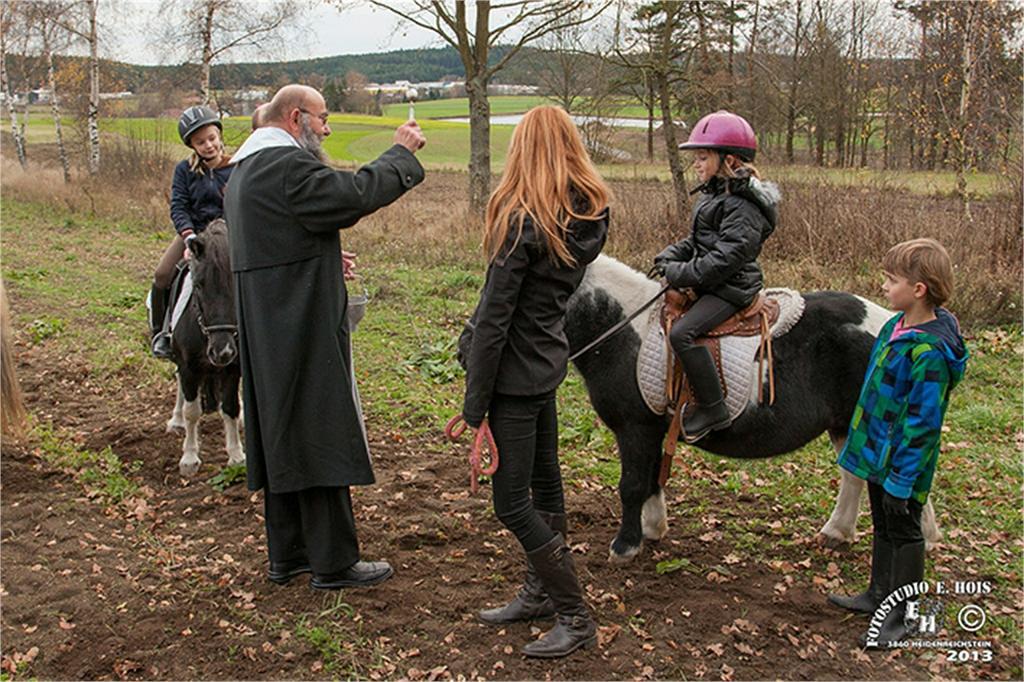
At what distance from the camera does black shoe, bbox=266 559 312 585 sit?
455 cm

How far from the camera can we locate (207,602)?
4391 millimetres

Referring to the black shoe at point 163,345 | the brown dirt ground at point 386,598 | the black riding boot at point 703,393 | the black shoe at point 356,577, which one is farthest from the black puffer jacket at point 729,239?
the black shoe at point 163,345

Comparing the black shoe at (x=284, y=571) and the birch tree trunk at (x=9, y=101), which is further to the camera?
the birch tree trunk at (x=9, y=101)

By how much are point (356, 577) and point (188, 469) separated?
7.96ft

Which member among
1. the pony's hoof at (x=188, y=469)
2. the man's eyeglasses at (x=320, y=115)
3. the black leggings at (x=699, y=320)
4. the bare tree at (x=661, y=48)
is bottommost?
the pony's hoof at (x=188, y=469)

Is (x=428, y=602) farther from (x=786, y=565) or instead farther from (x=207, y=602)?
(x=786, y=565)

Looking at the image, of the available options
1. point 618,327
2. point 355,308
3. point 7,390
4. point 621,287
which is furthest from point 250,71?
Result: point 618,327

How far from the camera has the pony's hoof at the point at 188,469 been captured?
20.6 feet

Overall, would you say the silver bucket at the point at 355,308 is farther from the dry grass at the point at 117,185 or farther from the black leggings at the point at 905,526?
the dry grass at the point at 117,185

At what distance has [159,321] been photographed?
23.0ft

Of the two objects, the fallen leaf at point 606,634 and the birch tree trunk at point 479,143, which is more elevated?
the birch tree trunk at point 479,143

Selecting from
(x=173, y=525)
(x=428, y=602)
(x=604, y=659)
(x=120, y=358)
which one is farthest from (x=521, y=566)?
(x=120, y=358)

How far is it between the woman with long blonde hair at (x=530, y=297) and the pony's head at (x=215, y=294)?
8.25 ft

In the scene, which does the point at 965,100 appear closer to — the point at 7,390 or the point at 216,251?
the point at 216,251
